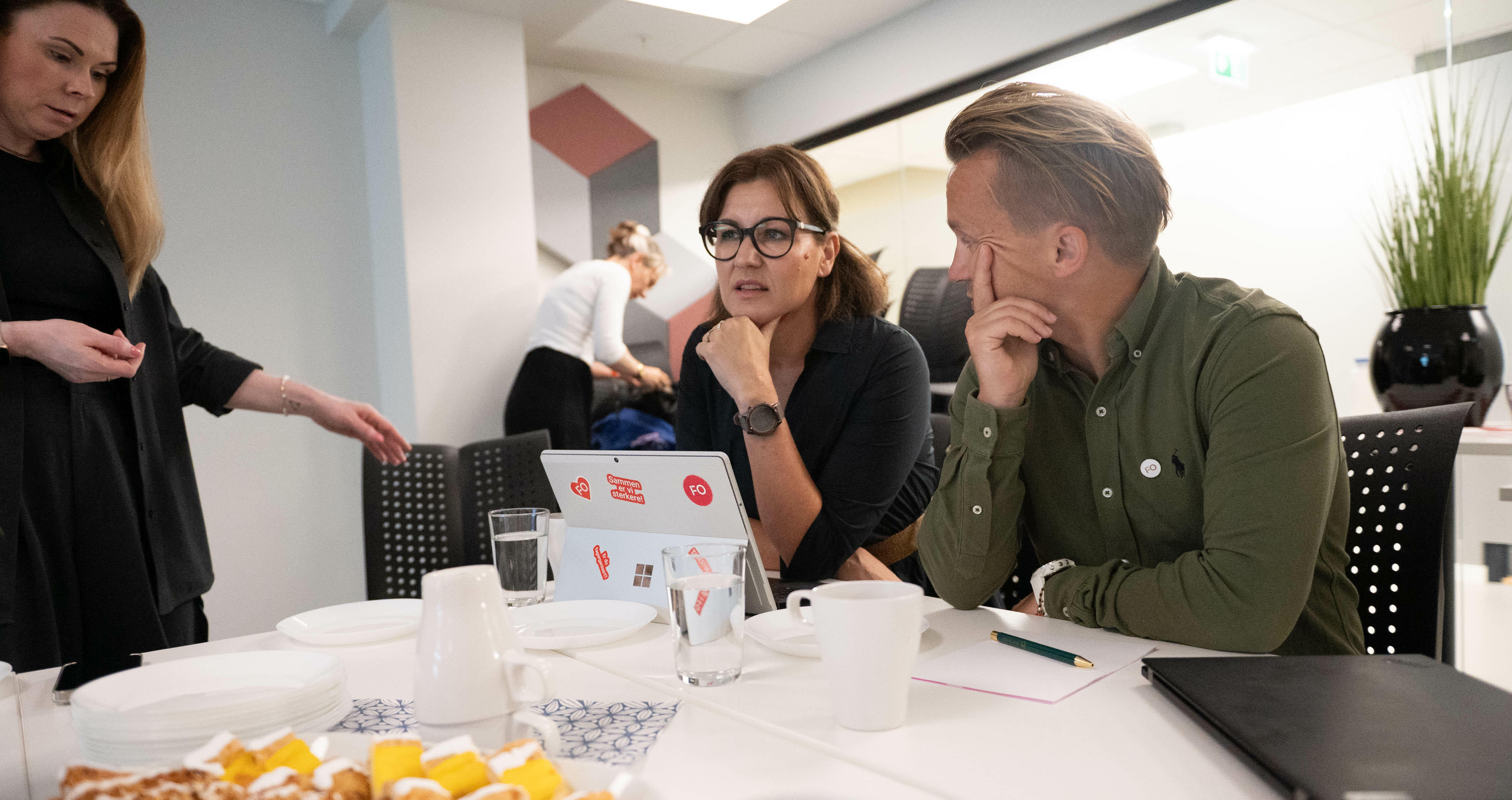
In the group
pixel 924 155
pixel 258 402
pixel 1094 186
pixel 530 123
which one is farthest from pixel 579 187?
pixel 1094 186

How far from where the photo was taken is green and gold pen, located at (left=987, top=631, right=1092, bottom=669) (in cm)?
86

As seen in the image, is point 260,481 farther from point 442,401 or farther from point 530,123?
point 530,123

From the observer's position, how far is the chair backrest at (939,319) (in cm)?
392

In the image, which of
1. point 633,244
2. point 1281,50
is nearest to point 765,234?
point 1281,50

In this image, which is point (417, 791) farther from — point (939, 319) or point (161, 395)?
point (939, 319)

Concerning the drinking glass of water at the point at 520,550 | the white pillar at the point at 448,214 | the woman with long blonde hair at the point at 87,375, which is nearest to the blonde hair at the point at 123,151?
the woman with long blonde hair at the point at 87,375

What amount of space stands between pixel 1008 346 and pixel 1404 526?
0.55m

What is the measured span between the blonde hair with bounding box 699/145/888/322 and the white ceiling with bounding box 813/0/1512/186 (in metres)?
0.58

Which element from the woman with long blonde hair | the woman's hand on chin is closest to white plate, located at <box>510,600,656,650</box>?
the woman's hand on chin

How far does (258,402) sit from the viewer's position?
1.78m

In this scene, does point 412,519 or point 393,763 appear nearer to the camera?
point 393,763

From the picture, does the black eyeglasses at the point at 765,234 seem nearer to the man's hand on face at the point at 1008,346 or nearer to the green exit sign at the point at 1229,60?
the man's hand on face at the point at 1008,346

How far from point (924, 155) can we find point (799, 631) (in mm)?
3840

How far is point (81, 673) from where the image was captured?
0.92 metres
